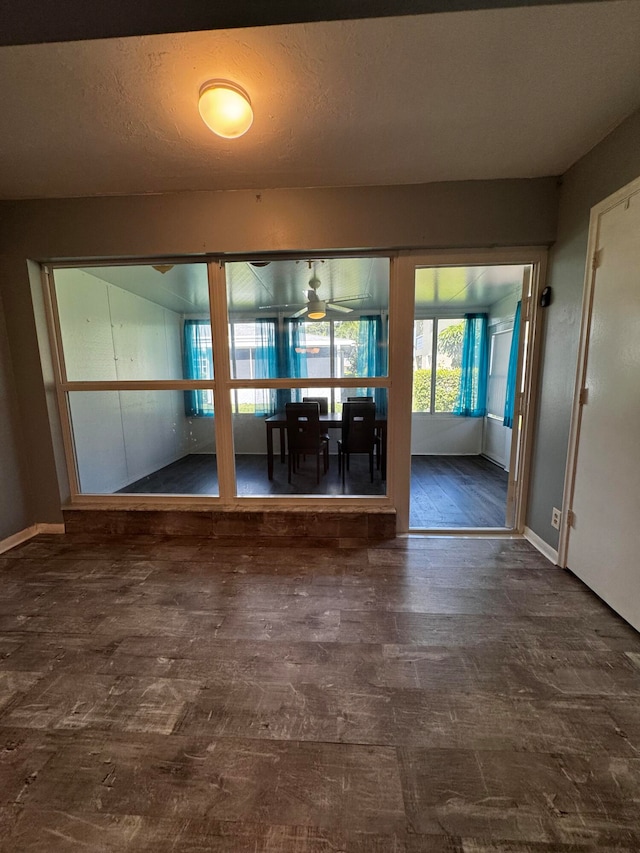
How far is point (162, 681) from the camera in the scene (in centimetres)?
135

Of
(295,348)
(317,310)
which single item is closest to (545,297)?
(317,310)

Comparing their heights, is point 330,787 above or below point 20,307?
below

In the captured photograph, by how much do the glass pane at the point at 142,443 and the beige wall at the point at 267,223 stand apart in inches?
24.6

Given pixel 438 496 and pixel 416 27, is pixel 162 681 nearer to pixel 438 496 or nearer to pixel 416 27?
pixel 416 27

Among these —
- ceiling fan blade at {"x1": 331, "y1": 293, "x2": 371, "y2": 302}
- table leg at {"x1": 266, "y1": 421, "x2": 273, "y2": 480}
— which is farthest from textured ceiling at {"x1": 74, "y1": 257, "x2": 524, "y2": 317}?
table leg at {"x1": 266, "y1": 421, "x2": 273, "y2": 480}

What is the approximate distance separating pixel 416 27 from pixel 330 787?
252 cm

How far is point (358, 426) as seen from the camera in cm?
320

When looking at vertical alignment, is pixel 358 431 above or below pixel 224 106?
below

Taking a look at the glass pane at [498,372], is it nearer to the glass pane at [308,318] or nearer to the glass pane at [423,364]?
the glass pane at [423,364]

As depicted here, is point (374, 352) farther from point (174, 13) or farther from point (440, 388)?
point (440, 388)

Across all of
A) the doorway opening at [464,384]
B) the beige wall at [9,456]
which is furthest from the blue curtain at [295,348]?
the beige wall at [9,456]

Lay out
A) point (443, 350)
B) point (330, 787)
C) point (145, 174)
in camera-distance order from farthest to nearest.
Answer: point (443, 350) → point (145, 174) → point (330, 787)

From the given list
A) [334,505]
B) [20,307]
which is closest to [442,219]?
[334,505]

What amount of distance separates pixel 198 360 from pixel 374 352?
146 cm
